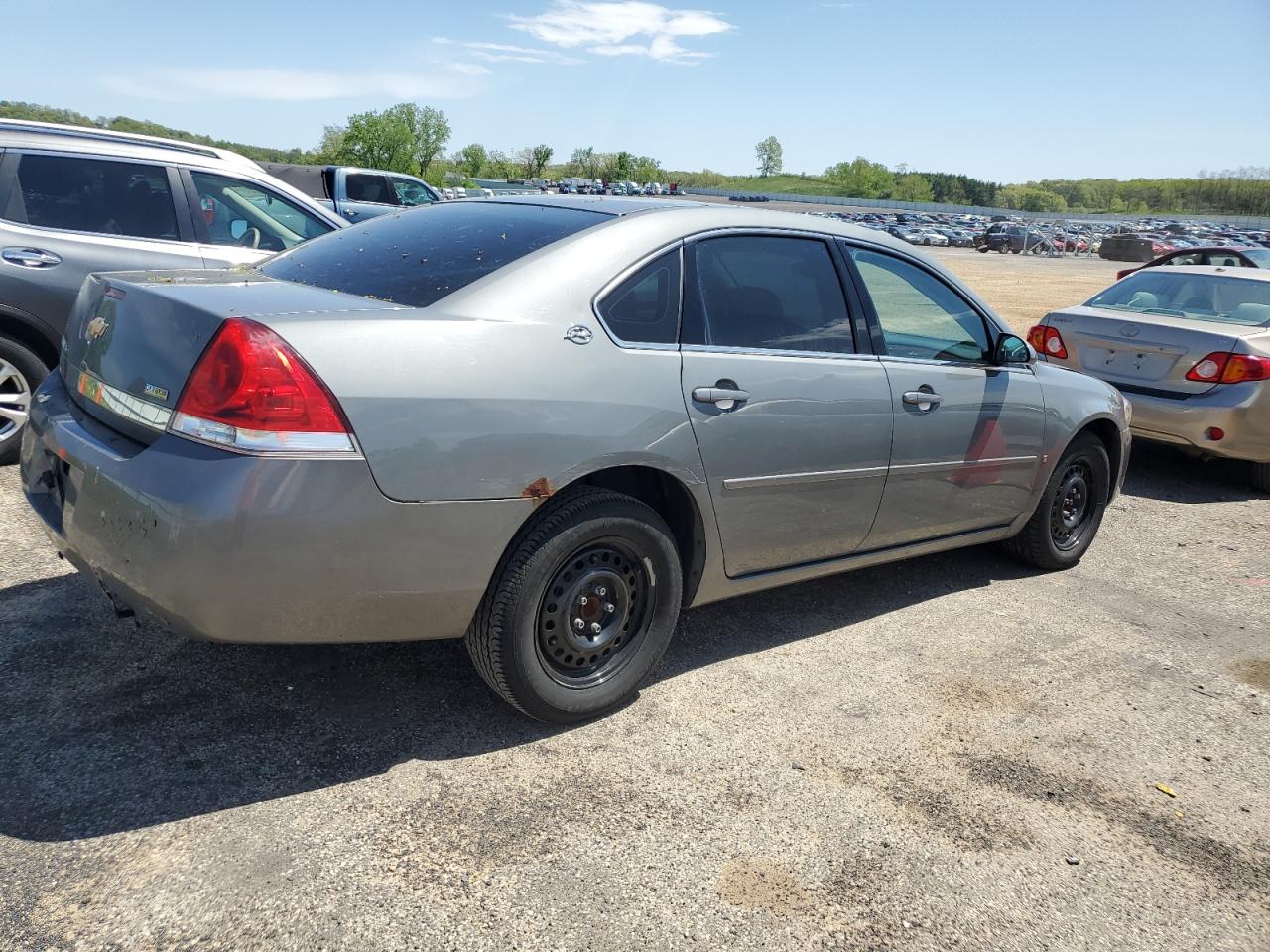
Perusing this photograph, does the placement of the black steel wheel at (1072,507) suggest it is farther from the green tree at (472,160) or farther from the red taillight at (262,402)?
the green tree at (472,160)

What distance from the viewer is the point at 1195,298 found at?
7.91 metres

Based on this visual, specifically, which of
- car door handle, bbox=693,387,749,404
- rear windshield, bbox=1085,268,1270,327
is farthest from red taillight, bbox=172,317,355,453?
rear windshield, bbox=1085,268,1270,327

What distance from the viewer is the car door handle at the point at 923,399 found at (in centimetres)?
418

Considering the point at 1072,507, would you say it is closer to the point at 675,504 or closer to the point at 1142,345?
the point at 1142,345

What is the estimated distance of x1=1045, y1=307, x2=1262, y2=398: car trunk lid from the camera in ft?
23.4

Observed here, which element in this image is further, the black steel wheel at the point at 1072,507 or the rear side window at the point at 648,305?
the black steel wheel at the point at 1072,507

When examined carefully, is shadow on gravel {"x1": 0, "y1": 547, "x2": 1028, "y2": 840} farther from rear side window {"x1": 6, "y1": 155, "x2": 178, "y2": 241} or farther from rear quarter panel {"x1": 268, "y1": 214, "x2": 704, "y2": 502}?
rear side window {"x1": 6, "y1": 155, "x2": 178, "y2": 241}

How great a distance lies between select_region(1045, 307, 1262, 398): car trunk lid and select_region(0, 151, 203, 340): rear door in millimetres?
6164

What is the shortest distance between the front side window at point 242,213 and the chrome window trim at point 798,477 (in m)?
3.91

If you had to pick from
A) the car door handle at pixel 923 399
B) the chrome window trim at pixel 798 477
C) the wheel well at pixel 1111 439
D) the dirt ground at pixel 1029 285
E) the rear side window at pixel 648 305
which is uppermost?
the rear side window at pixel 648 305

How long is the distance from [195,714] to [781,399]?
7.23ft

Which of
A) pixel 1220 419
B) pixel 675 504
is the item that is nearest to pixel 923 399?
pixel 675 504

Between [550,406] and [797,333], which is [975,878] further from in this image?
[797,333]

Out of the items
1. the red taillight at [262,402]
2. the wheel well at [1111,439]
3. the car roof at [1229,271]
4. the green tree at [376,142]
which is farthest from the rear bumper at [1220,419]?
the green tree at [376,142]
